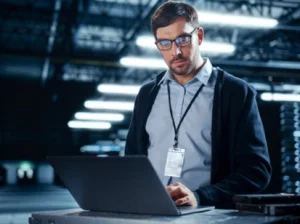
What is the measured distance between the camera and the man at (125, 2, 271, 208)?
5.37ft

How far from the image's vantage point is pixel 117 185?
1.27 metres

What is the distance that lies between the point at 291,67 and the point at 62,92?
6.99 meters

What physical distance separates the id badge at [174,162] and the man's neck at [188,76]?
0.93ft

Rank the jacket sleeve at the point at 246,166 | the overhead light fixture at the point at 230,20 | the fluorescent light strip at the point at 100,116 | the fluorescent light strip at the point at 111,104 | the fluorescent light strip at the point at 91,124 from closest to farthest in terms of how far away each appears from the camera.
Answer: the jacket sleeve at the point at 246,166 → the overhead light fixture at the point at 230,20 → the fluorescent light strip at the point at 111,104 → the fluorescent light strip at the point at 100,116 → the fluorescent light strip at the point at 91,124

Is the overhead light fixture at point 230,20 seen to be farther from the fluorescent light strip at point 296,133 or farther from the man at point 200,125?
the man at point 200,125

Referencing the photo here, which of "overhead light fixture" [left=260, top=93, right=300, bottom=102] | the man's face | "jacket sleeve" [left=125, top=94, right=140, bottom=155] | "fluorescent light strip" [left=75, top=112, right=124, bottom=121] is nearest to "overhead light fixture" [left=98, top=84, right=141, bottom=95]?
"overhead light fixture" [left=260, top=93, right=300, bottom=102]

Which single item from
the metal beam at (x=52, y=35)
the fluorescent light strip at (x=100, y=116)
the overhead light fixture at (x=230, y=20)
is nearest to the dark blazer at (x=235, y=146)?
the overhead light fixture at (x=230, y=20)

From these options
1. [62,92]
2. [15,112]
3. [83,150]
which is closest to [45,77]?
[62,92]

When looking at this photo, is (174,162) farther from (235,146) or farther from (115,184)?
(115,184)

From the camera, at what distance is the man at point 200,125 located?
64.4 inches

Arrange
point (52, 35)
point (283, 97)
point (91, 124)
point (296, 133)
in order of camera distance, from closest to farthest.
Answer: point (296, 133), point (283, 97), point (52, 35), point (91, 124)

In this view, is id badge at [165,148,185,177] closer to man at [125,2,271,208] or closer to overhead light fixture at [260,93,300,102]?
man at [125,2,271,208]

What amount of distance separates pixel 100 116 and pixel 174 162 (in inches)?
621

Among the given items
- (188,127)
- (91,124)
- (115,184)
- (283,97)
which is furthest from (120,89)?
(115,184)
